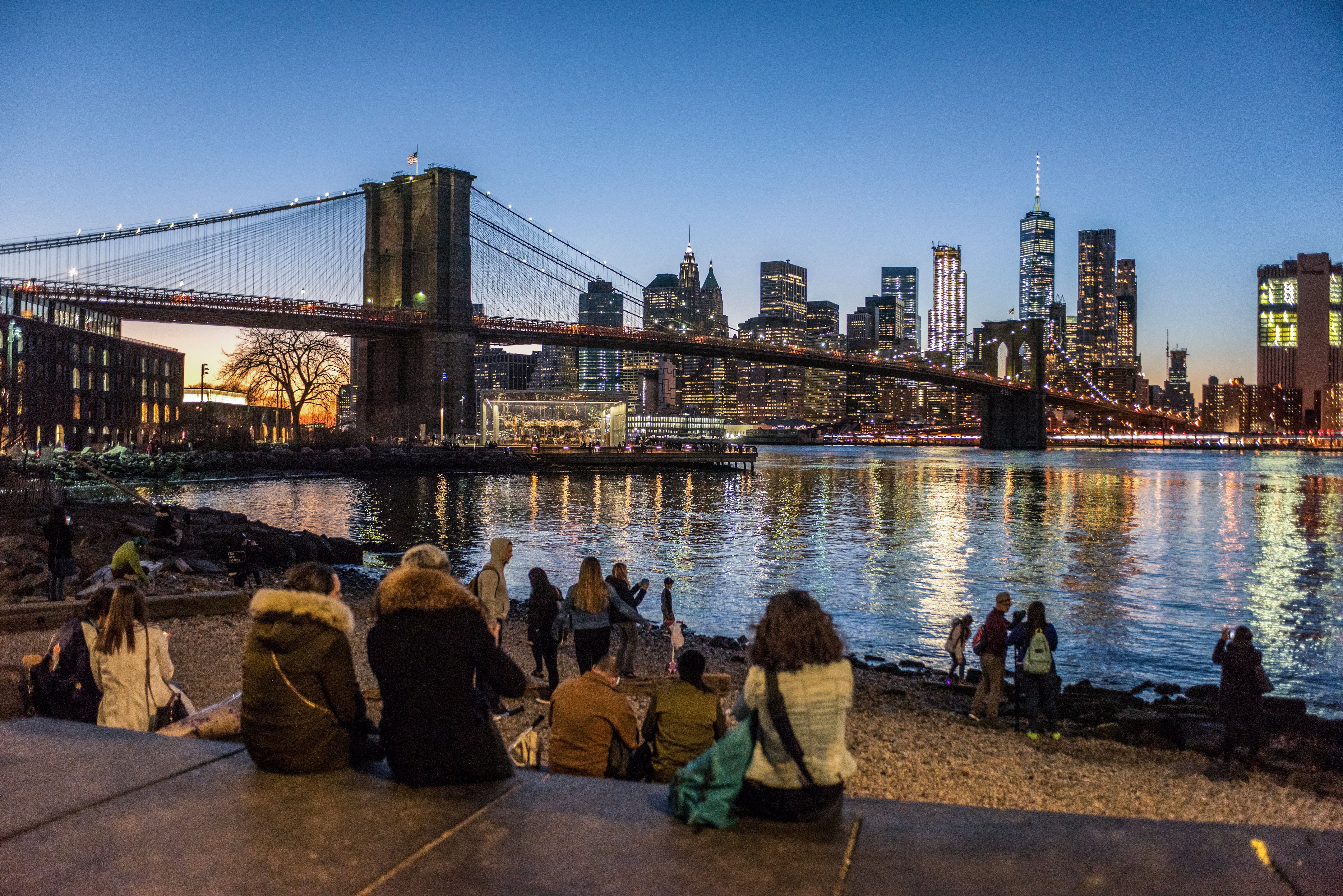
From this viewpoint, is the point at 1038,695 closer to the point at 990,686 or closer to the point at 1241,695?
the point at 990,686

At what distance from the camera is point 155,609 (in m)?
11.1

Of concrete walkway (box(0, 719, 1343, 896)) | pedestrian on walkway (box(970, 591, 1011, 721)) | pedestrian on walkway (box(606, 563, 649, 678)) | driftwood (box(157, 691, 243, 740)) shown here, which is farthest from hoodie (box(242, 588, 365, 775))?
pedestrian on walkway (box(970, 591, 1011, 721))

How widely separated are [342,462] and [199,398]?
34.3 metres

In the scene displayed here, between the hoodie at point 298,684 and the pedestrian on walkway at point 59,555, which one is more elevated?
the hoodie at point 298,684

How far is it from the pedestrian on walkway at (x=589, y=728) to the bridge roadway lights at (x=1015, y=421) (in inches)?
5122

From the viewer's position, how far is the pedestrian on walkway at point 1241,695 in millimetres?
8070

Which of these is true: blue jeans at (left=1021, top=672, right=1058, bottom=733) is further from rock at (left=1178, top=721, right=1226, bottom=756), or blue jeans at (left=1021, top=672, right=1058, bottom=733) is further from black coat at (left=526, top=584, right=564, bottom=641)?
black coat at (left=526, top=584, right=564, bottom=641)

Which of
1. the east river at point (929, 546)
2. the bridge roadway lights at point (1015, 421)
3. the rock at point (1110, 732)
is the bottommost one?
the east river at point (929, 546)

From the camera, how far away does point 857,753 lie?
25.7 feet

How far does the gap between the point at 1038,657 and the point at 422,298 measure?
68.2m

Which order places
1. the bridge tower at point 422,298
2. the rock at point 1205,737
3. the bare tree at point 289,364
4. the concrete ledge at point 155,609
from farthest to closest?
the bridge tower at point 422,298 → the bare tree at point 289,364 → the concrete ledge at point 155,609 → the rock at point 1205,737

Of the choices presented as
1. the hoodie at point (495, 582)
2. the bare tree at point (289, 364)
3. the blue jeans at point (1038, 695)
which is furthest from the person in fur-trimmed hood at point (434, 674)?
the bare tree at point (289, 364)

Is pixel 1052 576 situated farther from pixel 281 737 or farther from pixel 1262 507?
pixel 1262 507

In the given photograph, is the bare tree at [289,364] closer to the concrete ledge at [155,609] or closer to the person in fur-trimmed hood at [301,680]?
the concrete ledge at [155,609]
